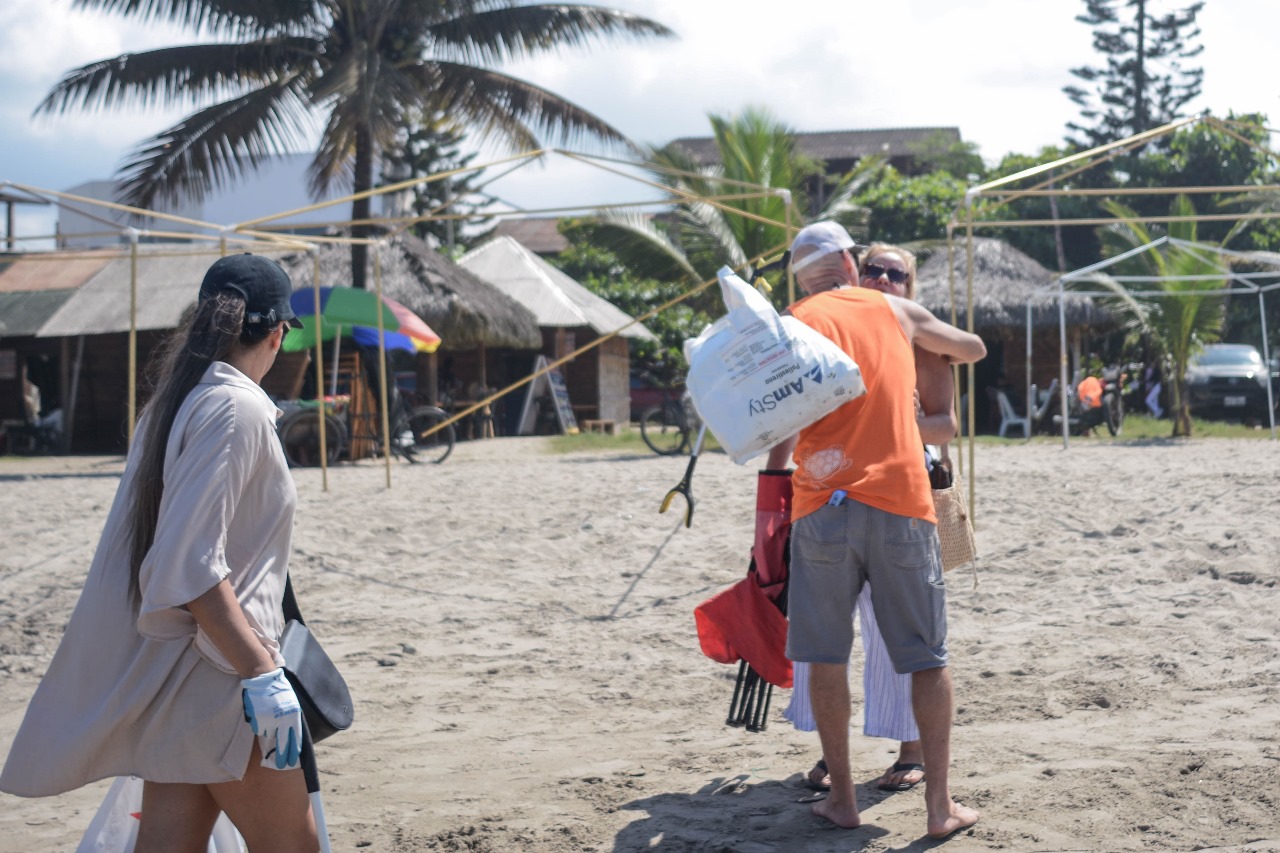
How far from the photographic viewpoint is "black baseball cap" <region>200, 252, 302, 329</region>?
207 cm

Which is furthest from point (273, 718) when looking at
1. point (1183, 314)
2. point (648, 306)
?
point (648, 306)

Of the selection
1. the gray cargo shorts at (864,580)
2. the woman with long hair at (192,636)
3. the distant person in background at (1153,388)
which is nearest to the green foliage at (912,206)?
the distant person in background at (1153,388)

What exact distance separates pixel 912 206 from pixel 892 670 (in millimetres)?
24837

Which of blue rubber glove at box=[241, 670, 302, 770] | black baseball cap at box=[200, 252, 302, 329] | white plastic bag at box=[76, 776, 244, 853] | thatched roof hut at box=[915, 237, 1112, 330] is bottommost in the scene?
white plastic bag at box=[76, 776, 244, 853]

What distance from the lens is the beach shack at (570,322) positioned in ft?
68.6

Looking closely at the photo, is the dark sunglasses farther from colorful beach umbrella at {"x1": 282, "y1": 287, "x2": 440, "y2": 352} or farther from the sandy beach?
colorful beach umbrella at {"x1": 282, "y1": 287, "x2": 440, "y2": 352}

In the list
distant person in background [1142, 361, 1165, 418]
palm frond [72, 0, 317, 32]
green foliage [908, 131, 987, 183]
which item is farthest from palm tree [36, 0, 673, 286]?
green foliage [908, 131, 987, 183]

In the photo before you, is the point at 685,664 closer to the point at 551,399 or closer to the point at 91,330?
the point at 91,330

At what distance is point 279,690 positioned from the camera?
6.41 feet

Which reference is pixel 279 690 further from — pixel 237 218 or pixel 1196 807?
pixel 237 218

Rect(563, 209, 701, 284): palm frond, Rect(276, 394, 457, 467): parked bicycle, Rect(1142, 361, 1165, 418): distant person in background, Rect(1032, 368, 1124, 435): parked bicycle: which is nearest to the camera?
Rect(276, 394, 457, 467): parked bicycle

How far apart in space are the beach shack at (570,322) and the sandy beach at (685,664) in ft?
36.6

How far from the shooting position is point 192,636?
197 centimetres

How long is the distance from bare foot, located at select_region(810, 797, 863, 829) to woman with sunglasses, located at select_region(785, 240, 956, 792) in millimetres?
295
